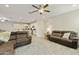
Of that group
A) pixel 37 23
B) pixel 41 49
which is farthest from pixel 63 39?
pixel 37 23

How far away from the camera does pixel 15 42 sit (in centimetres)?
207

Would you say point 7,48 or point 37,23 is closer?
point 7,48

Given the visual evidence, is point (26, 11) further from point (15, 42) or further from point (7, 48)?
point (7, 48)

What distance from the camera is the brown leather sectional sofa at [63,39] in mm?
2018

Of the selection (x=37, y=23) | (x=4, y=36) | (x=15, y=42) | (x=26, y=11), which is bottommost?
(x=15, y=42)

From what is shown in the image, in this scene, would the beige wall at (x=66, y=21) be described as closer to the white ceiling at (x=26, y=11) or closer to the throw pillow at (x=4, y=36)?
the white ceiling at (x=26, y=11)

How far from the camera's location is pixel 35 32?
6.99ft

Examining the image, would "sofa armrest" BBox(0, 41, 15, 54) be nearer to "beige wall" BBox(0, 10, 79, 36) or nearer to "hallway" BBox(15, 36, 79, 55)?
"hallway" BBox(15, 36, 79, 55)

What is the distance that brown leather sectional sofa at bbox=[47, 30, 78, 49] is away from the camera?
79.4 inches

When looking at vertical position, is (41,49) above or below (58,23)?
below

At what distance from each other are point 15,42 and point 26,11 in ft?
2.22
